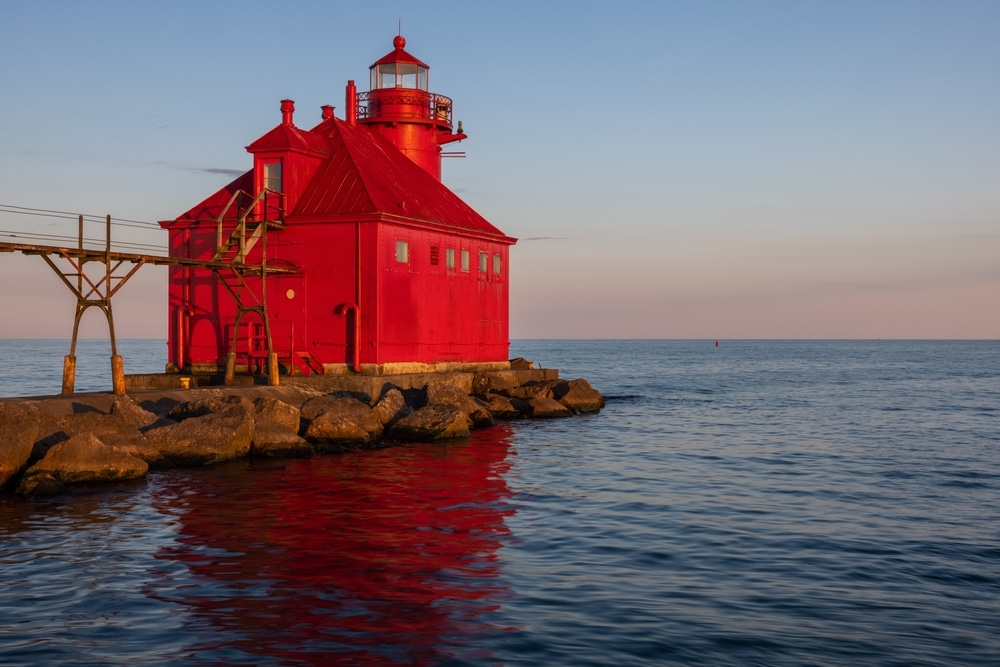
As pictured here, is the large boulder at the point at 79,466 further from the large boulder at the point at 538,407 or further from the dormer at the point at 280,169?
the large boulder at the point at 538,407

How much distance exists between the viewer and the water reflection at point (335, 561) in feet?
27.7

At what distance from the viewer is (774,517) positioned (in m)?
14.8

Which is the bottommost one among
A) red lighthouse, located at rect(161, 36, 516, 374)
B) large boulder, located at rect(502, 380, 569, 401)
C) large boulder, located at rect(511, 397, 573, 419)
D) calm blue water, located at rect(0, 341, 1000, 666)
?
calm blue water, located at rect(0, 341, 1000, 666)

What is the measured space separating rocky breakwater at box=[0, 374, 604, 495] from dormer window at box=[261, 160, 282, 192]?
6.41 meters

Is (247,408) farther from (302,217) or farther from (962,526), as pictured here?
(962,526)

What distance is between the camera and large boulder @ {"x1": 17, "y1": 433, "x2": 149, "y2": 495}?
15.4 m

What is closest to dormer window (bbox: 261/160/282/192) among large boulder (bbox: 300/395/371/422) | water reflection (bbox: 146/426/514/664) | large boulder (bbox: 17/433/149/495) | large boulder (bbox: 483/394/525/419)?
large boulder (bbox: 300/395/371/422)

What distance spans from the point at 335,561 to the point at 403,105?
25.2 metres

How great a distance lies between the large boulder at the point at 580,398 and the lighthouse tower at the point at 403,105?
9.32 metres

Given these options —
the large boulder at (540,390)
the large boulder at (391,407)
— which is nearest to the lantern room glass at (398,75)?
the large boulder at (540,390)

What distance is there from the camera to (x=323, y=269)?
86.8ft

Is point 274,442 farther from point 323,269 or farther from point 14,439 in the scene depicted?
point 323,269

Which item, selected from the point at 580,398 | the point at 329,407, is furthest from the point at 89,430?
the point at 580,398

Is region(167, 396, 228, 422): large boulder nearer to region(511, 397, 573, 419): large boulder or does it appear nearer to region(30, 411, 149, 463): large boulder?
region(30, 411, 149, 463): large boulder
